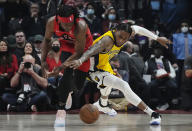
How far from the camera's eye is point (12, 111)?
8328 mm

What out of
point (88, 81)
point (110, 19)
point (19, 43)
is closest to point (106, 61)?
point (88, 81)

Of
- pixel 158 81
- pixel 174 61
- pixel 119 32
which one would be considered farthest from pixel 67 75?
pixel 174 61

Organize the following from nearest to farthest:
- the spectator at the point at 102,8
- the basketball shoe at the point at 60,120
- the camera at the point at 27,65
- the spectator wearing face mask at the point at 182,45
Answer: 1. the basketball shoe at the point at 60,120
2. the camera at the point at 27,65
3. the spectator wearing face mask at the point at 182,45
4. the spectator at the point at 102,8

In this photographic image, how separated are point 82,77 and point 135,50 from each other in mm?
3874

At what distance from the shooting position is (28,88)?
824 centimetres

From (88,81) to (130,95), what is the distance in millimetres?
3237

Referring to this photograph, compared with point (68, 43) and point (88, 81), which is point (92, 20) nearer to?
point (88, 81)

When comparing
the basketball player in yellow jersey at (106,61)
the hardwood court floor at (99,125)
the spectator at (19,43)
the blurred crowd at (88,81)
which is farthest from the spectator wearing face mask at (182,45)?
the basketball player in yellow jersey at (106,61)

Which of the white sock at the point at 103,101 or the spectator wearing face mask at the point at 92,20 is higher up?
the spectator wearing face mask at the point at 92,20

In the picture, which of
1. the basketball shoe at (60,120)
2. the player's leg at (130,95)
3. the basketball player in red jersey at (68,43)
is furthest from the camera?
the player's leg at (130,95)

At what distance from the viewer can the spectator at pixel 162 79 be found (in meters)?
9.14

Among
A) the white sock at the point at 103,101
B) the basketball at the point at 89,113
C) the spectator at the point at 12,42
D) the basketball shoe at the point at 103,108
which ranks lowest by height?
the basketball shoe at the point at 103,108

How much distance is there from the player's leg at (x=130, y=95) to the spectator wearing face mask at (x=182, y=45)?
4.35 metres

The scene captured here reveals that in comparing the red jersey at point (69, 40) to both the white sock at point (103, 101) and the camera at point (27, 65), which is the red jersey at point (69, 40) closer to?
the white sock at point (103, 101)
